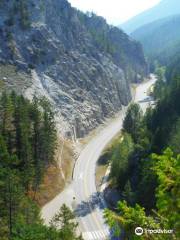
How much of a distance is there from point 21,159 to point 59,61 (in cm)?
6014

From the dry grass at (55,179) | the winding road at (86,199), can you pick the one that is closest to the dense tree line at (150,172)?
the winding road at (86,199)

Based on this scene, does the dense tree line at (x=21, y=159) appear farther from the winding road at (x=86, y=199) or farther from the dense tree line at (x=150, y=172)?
the dense tree line at (x=150, y=172)

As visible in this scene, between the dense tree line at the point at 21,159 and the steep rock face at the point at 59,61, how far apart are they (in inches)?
917

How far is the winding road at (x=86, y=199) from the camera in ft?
211

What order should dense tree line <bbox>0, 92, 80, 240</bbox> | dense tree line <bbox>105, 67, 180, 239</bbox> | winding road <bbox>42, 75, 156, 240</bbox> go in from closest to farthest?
dense tree line <bbox>105, 67, 180, 239</bbox>, dense tree line <bbox>0, 92, 80, 240</bbox>, winding road <bbox>42, 75, 156, 240</bbox>

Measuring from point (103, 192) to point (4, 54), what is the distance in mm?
48974

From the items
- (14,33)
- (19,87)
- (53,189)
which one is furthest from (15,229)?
(14,33)

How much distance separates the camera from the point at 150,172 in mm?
61844

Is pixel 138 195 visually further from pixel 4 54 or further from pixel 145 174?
pixel 4 54

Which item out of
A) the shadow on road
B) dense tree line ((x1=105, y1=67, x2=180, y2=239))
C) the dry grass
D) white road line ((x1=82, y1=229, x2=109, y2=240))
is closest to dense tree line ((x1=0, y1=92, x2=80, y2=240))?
the dry grass

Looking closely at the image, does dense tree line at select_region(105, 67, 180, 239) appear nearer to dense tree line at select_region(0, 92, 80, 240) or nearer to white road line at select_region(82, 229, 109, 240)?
white road line at select_region(82, 229, 109, 240)

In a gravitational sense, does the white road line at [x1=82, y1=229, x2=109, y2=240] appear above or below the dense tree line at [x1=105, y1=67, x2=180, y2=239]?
below

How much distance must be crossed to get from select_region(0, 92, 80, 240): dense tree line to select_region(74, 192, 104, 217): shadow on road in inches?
122

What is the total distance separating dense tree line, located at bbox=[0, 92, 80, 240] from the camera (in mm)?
48281
